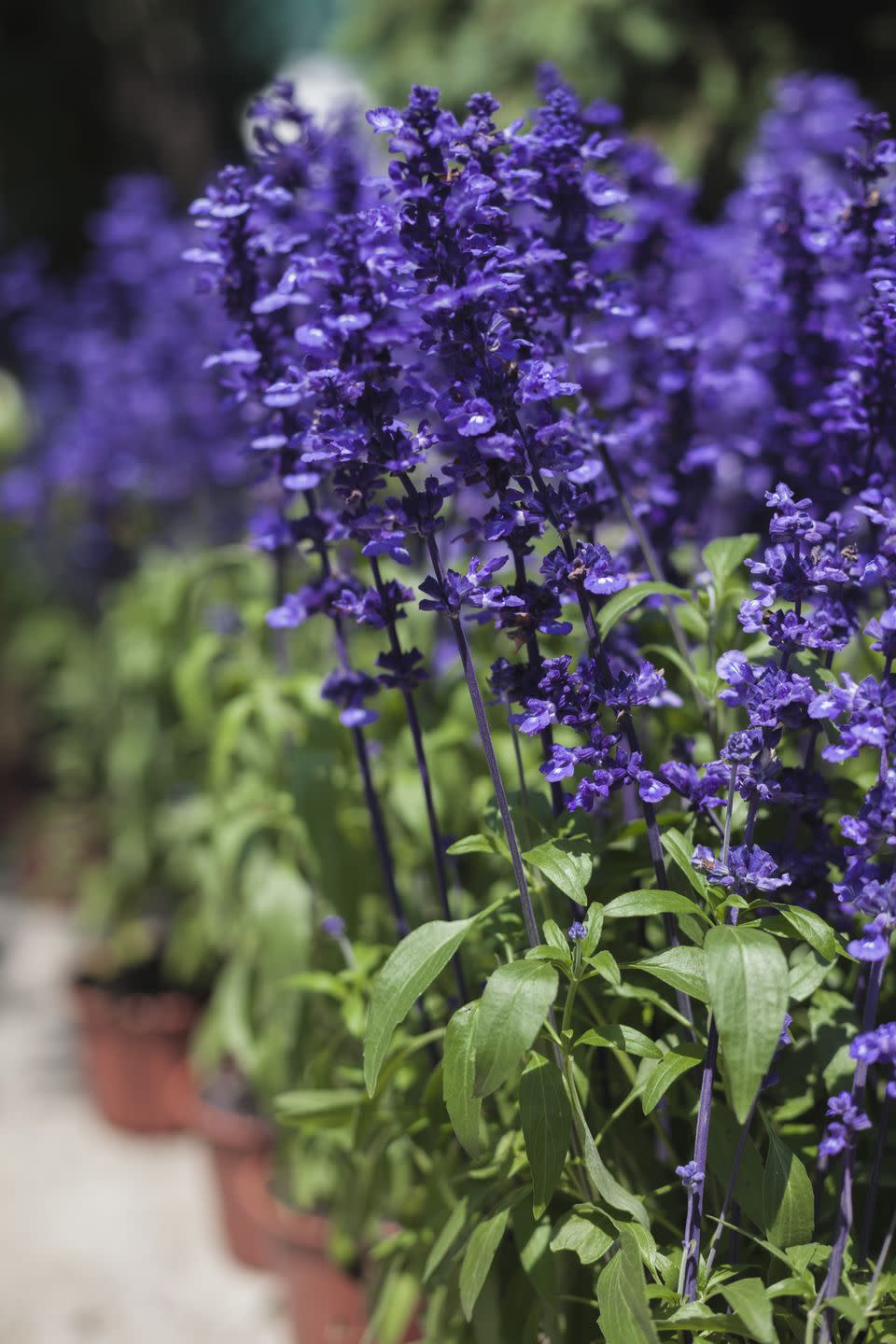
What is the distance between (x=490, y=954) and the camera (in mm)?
1802

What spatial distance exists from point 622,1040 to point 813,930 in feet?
0.82

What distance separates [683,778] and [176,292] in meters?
2.97

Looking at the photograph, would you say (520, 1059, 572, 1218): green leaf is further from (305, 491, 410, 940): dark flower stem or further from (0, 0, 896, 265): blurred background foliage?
(0, 0, 896, 265): blurred background foliage

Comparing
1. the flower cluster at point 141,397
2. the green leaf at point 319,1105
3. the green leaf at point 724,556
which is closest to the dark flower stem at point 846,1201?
the green leaf at point 724,556

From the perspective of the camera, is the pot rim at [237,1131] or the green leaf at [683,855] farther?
the pot rim at [237,1131]

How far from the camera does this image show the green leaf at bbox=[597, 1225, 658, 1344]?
1249 millimetres

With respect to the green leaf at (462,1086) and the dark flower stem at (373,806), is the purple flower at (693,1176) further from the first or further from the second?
the dark flower stem at (373,806)

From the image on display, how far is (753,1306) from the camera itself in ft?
4.09

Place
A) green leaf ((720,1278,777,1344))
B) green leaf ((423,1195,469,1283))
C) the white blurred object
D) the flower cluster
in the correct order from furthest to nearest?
1. the white blurred object
2. the flower cluster
3. green leaf ((423,1195,469,1283))
4. green leaf ((720,1278,777,1344))

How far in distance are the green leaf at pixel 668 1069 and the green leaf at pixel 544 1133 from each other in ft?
0.31

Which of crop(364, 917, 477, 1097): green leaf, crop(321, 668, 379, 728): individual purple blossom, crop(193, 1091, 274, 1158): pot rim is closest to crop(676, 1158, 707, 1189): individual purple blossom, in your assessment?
crop(364, 917, 477, 1097): green leaf

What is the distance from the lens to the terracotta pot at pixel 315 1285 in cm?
230

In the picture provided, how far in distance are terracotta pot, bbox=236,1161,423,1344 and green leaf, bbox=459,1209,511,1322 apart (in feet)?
3.01

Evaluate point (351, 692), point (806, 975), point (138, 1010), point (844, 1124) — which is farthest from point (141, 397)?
point (844, 1124)
